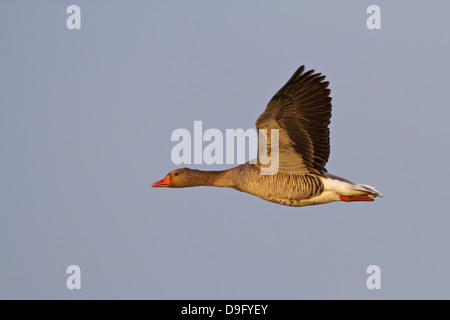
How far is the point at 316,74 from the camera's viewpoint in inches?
438

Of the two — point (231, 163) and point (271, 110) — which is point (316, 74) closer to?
point (271, 110)

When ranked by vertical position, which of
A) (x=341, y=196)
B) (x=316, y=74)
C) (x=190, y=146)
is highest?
(x=316, y=74)

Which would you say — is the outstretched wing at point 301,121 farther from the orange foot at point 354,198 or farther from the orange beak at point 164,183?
the orange beak at point 164,183

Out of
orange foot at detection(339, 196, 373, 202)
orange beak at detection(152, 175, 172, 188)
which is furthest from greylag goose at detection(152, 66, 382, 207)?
orange beak at detection(152, 175, 172, 188)

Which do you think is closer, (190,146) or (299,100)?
(299,100)

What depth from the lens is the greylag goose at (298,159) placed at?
1108 cm

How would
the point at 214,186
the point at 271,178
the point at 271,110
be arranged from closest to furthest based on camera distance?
the point at 271,110, the point at 271,178, the point at 214,186

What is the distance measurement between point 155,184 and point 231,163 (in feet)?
4.43

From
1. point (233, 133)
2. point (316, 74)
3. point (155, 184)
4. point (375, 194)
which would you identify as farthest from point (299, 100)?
point (155, 184)

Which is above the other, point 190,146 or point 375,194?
point 190,146

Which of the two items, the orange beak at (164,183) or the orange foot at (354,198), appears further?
the orange beak at (164,183)

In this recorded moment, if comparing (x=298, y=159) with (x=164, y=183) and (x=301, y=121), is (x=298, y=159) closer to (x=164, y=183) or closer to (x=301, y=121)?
(x=301, y=121)

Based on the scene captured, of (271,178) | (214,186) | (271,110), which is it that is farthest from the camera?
(214,186)

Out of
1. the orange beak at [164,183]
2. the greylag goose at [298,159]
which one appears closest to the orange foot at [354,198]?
the greylag goose at [298,159]
